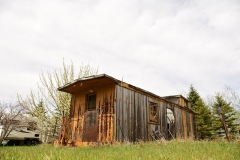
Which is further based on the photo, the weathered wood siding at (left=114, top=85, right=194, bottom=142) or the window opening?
the window opening

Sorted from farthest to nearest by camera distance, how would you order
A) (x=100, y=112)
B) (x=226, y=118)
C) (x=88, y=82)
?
(x=226, y=118), (x=88, y=82), (x=100, y=112)

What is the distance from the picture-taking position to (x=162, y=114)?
580 inches

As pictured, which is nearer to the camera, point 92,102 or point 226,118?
point 92,102

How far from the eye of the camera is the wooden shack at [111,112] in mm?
10906

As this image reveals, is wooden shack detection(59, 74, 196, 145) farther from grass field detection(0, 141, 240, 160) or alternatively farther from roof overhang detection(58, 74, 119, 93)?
grass field detection(0, 141, 240, 160)

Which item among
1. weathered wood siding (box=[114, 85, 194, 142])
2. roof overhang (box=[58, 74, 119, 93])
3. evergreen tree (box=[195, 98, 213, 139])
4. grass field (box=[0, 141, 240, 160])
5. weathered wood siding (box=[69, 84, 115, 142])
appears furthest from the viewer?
evergreen tree (box=[195, 98, 213, 139])

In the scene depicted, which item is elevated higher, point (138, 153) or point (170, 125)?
point (170, 125)

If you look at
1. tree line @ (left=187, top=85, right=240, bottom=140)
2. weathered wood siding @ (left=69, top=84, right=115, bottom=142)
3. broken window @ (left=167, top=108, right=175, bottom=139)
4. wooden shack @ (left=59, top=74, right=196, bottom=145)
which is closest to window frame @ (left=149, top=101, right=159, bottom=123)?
wooden shack @ (left=59, top=74, right=196, bottom=145)

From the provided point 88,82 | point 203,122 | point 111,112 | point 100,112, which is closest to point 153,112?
point 111,112

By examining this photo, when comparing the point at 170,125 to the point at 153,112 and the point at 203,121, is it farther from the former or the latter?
the point at 203,121

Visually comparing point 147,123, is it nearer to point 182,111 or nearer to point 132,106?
point 132,106

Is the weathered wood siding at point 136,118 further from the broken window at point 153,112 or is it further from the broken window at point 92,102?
the broken window at point 92,102

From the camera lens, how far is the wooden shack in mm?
10906

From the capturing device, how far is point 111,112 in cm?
1092
